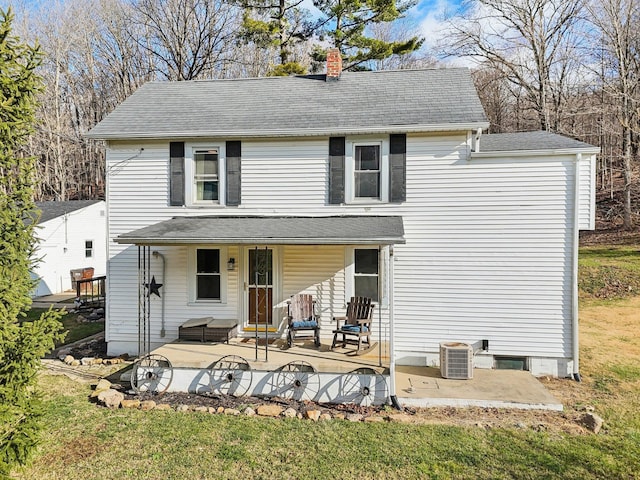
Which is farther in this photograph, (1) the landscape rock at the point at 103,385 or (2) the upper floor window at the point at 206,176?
(2) the upper floor window at the point at 206,176

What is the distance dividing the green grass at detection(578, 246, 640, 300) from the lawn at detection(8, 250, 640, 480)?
944 centimetres

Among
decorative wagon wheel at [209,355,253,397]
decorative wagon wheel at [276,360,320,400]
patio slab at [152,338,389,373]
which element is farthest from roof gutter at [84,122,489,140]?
decorative wagon wheel at [276,360,320,400]

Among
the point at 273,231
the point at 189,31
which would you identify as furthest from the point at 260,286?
the point at 189,31

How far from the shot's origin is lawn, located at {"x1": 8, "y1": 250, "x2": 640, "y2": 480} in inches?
201

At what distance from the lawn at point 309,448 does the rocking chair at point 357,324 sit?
6.68 ft

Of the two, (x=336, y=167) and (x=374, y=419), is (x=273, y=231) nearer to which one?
(x=336, y=167)

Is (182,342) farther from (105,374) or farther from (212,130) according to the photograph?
(212,130)

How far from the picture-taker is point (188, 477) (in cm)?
502

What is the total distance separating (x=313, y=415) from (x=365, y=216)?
4.37m

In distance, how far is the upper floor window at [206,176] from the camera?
959 centimetres

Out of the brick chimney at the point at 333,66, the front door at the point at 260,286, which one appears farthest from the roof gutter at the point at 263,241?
the brick chimney at the point at 333,66

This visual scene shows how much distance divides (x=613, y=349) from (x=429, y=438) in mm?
6956

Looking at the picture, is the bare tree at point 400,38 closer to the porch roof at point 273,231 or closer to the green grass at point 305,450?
the porch roof at point 273,231

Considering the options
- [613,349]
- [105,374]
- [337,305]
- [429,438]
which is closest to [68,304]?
[105,374]
